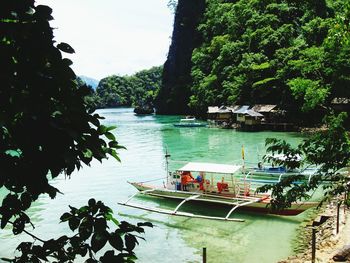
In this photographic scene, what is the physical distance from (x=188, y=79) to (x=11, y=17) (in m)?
90.1

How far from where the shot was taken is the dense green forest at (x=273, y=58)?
3984 cm

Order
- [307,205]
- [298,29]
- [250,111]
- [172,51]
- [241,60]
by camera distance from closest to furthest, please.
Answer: [307,205], [250,111], [298,29], [241,60], [172,51]

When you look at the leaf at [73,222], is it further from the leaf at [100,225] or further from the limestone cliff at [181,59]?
the limestone cliff at [181,59]

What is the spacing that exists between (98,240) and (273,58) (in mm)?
58614

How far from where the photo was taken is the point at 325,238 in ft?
41.7

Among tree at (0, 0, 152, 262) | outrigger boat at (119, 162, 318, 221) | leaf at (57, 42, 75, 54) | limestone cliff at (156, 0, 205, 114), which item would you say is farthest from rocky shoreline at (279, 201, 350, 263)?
limestone cliff at (156, 0, 205, 114)

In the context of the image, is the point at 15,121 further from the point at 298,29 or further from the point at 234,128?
the point at 298,29

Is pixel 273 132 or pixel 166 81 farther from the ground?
pixel 166 81

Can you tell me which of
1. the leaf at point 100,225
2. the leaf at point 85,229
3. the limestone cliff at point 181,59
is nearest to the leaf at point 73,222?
the leaf at point 85,229

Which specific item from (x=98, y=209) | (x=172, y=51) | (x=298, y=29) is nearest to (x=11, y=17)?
(x=98, y=209)

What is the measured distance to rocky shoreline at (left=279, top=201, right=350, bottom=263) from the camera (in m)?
11.2

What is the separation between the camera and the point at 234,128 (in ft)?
178

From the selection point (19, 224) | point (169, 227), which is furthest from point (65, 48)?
point (169, 227)

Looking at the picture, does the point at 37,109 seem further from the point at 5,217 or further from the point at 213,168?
the point at 213,168
